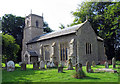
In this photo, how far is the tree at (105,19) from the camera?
23.8 metres

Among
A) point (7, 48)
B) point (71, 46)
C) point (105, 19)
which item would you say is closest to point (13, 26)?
point (7, 48)

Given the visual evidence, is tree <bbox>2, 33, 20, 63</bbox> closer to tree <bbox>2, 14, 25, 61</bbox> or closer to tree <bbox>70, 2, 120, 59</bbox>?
tree <bbox>70, 2, 120, 59</bbox>

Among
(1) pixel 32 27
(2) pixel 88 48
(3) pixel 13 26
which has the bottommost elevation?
(2) pixel 88 48

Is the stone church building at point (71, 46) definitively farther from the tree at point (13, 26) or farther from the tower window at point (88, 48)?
the tree at point (13, 26)

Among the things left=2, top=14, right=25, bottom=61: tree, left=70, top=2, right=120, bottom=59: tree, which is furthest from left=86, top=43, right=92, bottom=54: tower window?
left=2, top=14, right=25, bottom=61: tree

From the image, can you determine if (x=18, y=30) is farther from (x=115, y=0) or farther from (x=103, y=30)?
(x=115, y=0)

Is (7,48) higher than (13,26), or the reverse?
(13,26)

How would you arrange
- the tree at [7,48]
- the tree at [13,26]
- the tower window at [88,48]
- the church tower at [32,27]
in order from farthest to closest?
1. the tree at [13,26]
2. the church tower at [32,27]
3. the tower window at [88,48]
4. the tree at [7,48]

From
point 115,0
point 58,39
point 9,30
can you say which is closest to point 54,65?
point 58,39

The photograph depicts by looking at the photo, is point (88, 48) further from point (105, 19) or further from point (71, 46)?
point (105, 19)

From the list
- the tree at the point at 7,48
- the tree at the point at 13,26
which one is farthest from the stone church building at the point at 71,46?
the tree at the point at 13,26

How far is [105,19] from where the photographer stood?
82.1ft

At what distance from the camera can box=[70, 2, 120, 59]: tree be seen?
23.8 meters

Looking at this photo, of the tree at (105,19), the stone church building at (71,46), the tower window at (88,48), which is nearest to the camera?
the stone church building at (71,46)
